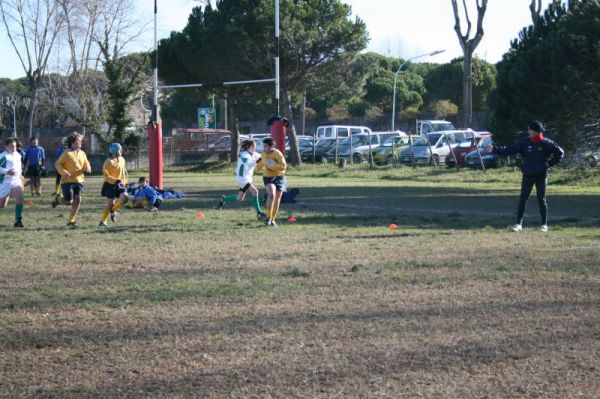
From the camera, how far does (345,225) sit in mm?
16875

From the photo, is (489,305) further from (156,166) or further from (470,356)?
(156,166)

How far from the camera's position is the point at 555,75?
2511 cm

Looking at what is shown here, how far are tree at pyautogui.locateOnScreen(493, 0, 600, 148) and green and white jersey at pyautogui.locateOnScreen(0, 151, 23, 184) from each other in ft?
48.2

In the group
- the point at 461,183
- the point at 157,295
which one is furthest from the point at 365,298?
the point at 461,183

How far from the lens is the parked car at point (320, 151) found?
168 feet

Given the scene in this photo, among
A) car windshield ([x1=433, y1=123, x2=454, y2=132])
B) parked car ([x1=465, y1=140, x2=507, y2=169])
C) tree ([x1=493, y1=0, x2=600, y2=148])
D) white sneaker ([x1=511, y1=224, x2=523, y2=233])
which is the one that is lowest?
white sneaker ([x1=511, y1=224, x2=523, y2=233])

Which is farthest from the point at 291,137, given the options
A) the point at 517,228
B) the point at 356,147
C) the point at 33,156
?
the point at 517,228

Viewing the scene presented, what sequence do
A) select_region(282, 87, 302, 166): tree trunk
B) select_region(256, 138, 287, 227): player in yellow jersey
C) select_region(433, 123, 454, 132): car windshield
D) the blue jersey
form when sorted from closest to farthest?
select_region(256, 138, 287, 227): player in yellow jersey < the blue jersey < select_region(282, 87, 302, 166): tree trunk < select_region(433, 123, 454, 132): car windshield

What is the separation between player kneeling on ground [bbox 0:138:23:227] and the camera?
16.8 meters

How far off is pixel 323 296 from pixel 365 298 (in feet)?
1.43

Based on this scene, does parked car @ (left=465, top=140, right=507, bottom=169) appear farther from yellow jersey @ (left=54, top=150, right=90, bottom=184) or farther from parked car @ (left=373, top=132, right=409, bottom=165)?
yellow jersey @ (left=54, top=150, right=90, bottom=184)

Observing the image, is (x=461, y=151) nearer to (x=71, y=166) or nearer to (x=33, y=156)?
(x=33, y=156)

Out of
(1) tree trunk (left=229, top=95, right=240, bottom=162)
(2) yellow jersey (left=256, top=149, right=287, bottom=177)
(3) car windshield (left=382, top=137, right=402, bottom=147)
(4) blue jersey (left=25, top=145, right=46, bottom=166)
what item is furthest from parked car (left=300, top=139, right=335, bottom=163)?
(2) yellow jersey (left=256, top=149, right=287, bottom=177)

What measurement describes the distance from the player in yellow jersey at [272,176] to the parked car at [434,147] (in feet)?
84.8
